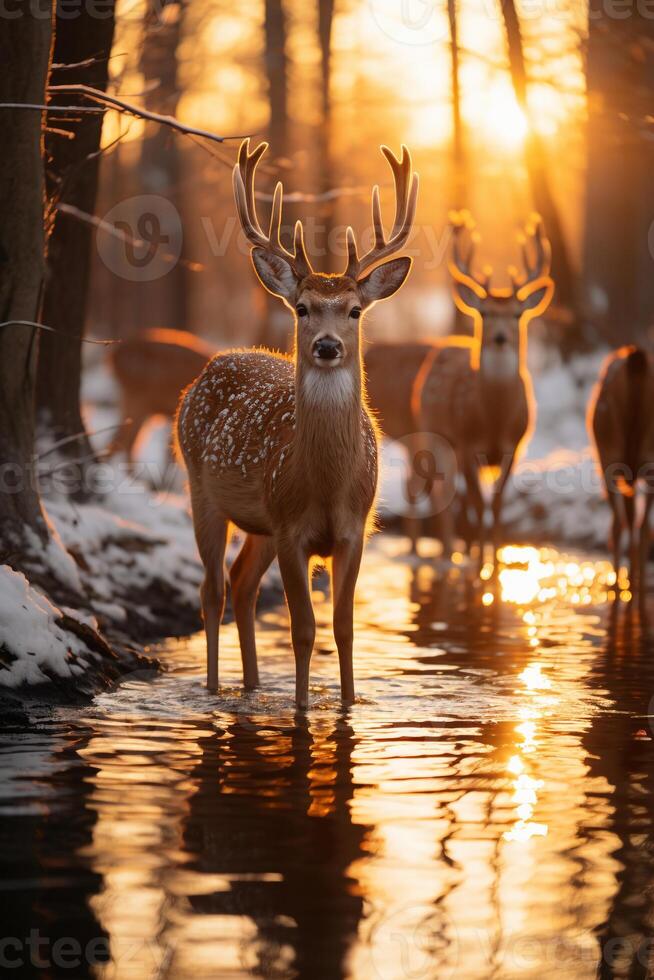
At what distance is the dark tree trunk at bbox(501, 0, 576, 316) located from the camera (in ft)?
65.4

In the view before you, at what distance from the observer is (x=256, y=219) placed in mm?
8656

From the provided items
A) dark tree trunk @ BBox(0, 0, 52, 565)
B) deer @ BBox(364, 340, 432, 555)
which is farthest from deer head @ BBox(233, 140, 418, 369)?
deer @ BBox(364, 340, 432, 555)

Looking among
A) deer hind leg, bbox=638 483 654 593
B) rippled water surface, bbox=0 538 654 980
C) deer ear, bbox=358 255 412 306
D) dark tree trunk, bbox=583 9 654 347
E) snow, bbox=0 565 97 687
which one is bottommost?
rippled water surface, bbox=0 538 654 980

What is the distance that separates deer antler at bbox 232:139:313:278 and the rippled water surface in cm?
217

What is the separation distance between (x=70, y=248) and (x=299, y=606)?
509cm

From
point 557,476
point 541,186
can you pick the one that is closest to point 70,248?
point 557,476

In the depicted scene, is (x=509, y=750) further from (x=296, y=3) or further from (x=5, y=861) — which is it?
(x=296, y=3)

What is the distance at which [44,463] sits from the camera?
40.9 ft

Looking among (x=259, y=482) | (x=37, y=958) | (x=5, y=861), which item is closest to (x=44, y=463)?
(x=259, y=482)

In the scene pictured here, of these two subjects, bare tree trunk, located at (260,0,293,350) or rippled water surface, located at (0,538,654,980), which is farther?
bare tree trunk, located at (260,0,293,350)

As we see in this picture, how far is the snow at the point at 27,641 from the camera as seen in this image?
821 centimetres

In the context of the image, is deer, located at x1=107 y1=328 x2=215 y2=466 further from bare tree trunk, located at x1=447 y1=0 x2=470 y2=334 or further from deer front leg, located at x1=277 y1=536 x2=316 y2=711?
deer front leg, located at x1=277 y1=536 x2=316 y2=711

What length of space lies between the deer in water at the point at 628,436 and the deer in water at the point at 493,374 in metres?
1.25

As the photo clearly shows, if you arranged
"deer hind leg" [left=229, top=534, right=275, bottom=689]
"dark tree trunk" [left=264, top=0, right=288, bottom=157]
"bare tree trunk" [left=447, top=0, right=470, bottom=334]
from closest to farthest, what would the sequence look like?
1. "deer hind leg" [left=229, top=534, right=275, bottom=689]
2. "bare tree trunk" [left=447, top=0, right=470, bottom=334]
3. "dark tree trunk" [left=264, top=0, right=288, bottom=157]
